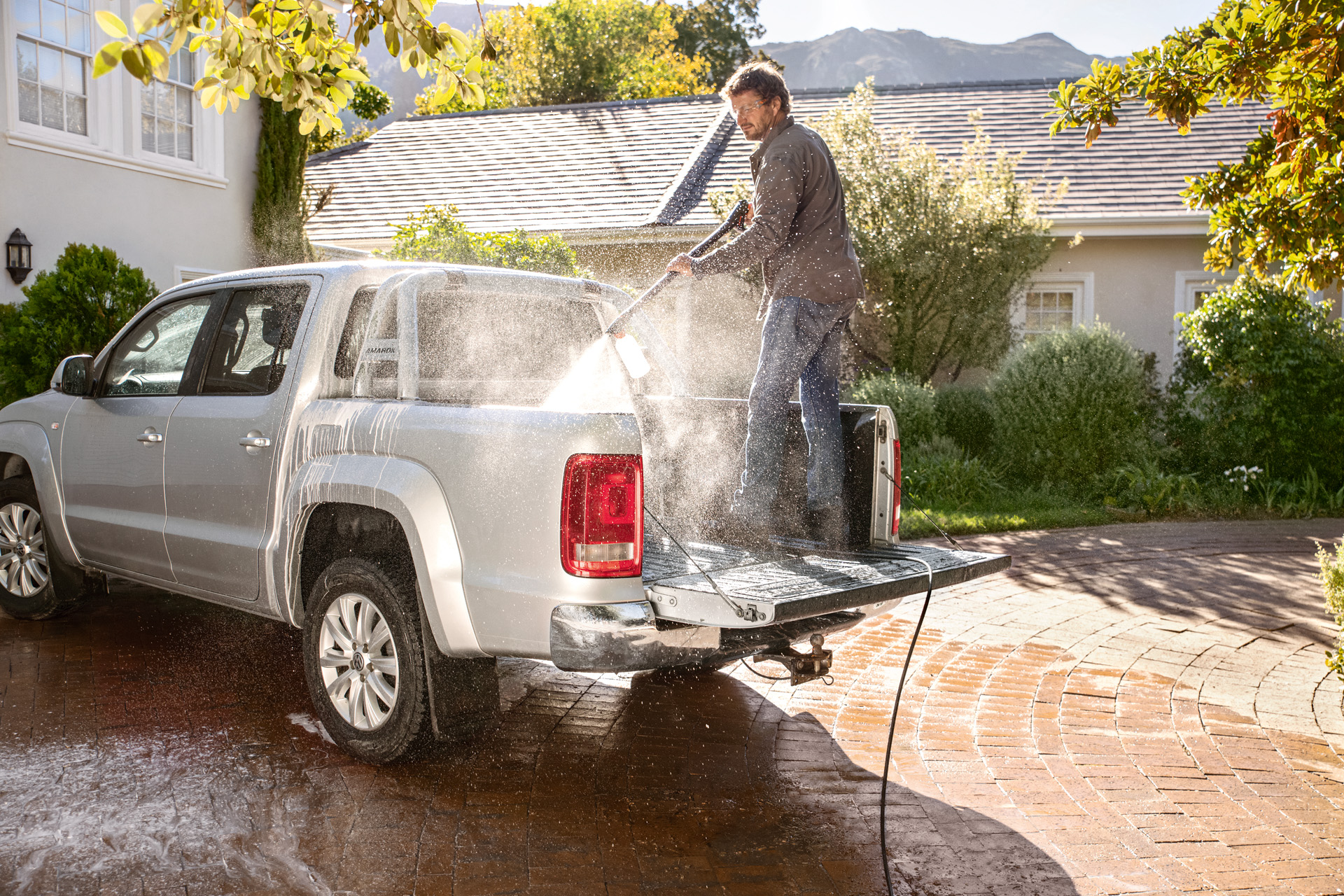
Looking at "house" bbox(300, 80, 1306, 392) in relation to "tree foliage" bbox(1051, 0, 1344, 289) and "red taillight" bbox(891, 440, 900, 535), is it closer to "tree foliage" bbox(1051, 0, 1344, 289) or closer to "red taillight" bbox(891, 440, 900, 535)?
"tree foliage" bbox(1051, 0, 1344, 289)

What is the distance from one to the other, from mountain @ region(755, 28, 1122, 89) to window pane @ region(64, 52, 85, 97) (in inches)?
6810

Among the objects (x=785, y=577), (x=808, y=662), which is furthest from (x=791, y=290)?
(x=808, y=662)

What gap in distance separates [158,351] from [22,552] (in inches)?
65.0

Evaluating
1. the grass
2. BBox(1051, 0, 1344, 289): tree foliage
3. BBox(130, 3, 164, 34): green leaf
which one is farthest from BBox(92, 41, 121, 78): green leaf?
the grass

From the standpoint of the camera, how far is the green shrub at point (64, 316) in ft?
28.4

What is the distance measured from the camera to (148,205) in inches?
477

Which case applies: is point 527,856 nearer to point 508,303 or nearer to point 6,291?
point 508,303

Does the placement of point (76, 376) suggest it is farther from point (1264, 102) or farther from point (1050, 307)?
point (1050, 307)

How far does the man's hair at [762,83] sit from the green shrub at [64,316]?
Result: 21.9 ft

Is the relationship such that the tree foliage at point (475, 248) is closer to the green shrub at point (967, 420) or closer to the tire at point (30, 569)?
the tire at point (30, 569)

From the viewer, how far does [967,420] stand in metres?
12.3

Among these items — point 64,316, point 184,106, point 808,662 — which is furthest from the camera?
point 184,106

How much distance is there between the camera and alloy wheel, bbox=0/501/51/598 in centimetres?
589

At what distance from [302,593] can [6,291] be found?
27.1 feet
